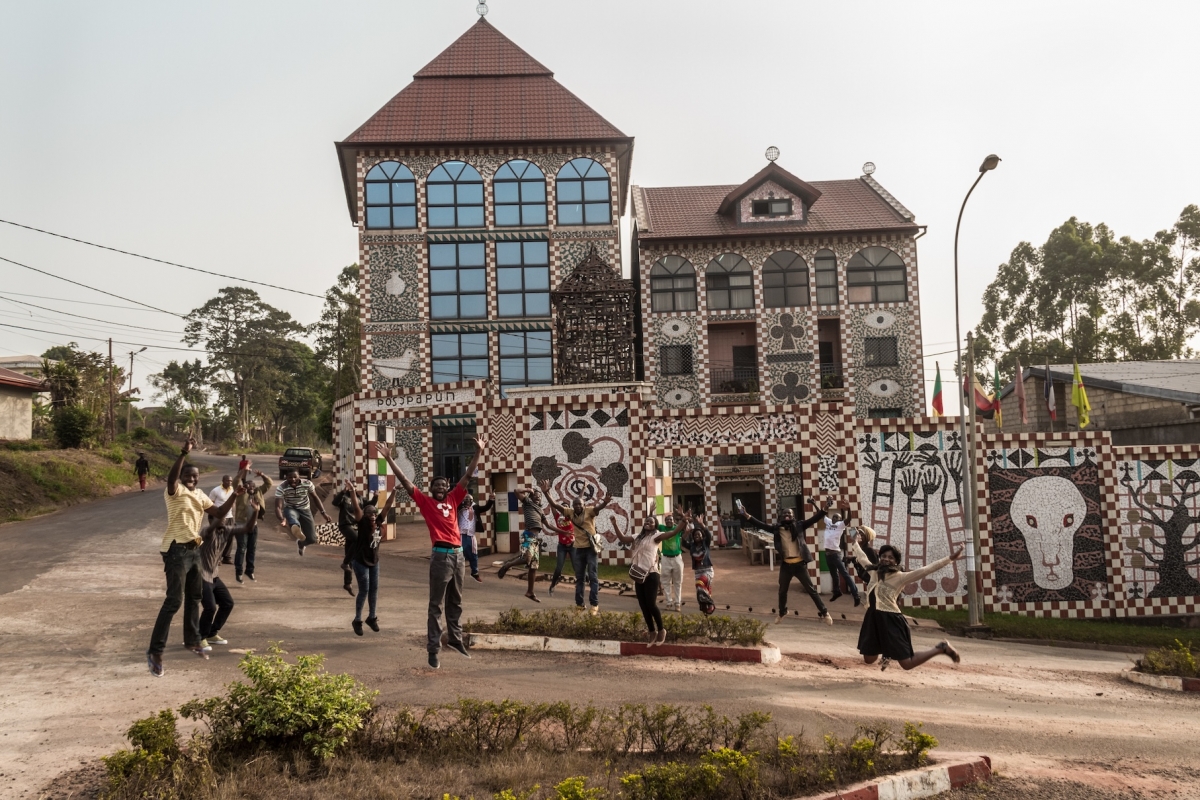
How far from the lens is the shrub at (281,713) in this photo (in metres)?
6.30

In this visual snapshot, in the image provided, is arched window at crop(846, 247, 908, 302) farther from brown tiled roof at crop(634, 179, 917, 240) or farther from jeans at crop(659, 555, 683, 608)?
jeans at crop(659, 555, 683, 608)

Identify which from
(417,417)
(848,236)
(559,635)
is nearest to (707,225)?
(848,236)

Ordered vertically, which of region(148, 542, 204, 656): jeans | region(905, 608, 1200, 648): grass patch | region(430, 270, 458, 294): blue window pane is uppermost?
region(430, 270, 458, 294): blue window pane

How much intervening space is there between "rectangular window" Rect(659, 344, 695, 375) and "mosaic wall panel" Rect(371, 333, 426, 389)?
8623mm

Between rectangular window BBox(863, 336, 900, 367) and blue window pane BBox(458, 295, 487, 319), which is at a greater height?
blue window pane BBox(458, 295, 487, 319)

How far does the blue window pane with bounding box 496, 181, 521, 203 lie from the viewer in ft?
101

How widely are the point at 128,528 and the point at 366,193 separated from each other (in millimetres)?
14058

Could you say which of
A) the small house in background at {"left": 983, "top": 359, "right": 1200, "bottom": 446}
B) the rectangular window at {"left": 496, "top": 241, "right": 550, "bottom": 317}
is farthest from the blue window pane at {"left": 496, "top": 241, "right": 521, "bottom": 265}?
the small house in background at {"left": 983, "top": 359, "right": 1200, "bottom": 446}

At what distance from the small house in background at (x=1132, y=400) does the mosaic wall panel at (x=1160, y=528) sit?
491 centimetres

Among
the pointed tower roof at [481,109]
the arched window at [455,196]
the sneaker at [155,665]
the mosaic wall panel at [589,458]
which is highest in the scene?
the pointed tower roof at [481,109]

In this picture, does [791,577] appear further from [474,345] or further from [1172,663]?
[474,345]

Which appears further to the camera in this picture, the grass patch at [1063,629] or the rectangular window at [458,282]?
the rectangular window at [458,282]

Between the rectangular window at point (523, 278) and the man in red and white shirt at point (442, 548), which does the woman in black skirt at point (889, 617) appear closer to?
the man in red and white shirt at point (442, 548)

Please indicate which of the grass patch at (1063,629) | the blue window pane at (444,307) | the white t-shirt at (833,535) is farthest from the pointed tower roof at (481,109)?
the grass patch at (1063,629)
